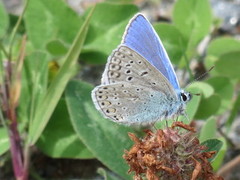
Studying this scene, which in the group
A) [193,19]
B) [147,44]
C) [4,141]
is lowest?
[4,141]

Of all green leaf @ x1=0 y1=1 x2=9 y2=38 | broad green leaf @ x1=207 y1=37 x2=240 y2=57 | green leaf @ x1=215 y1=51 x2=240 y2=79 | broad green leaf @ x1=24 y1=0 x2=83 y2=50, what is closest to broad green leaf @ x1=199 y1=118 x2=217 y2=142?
green leaf @ x1=215 y1=51 x2=240 y2=79

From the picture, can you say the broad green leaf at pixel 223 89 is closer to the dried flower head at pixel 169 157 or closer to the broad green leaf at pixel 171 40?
the broad green leaf at pixel 171 40

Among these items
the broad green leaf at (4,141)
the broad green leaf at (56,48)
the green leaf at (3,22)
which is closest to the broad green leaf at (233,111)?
the broad green leaf at (56,48)

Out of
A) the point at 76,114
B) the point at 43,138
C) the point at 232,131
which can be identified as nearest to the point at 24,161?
the point at 43,138

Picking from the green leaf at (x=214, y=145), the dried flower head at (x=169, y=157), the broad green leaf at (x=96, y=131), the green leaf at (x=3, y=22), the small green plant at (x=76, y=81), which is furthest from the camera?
the green leaf at (x=3, y=22)

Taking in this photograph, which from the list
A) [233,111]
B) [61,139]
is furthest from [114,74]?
[233,111]

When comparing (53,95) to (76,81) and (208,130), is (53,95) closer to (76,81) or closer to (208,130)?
(76,81)

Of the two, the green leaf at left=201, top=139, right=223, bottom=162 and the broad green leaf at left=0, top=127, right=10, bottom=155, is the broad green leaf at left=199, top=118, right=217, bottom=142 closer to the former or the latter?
the green leaf at left=201, top=139, right=223, bottom=162
